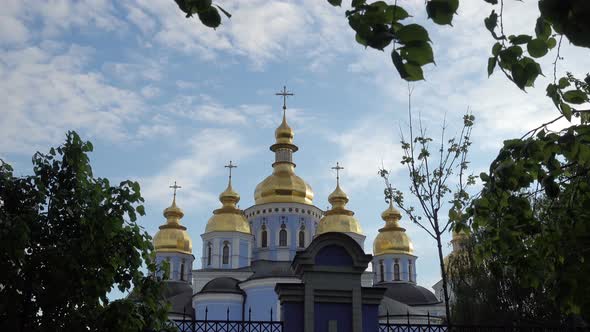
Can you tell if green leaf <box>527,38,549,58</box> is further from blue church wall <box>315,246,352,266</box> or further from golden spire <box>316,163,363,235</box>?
golden spire <box>316,163,363,235</box>

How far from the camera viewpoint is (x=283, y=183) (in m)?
41.1

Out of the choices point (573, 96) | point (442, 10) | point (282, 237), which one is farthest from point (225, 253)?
point (442, 10)

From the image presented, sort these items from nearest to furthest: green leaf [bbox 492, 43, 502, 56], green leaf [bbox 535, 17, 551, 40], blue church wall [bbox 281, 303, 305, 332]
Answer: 1. green leaf [bbox 535, 17, 551, 40]
2. green leaf [bbox 492, 43, 502, 56]
3. blue church wall [bbox 281, 303, 305, 332]

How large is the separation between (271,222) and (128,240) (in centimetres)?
3207

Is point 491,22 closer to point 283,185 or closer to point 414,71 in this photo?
point 414,71

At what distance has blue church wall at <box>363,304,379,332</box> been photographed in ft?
38.5

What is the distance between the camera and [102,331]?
777cm

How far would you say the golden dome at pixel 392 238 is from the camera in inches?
1757

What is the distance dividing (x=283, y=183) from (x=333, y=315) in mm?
29481

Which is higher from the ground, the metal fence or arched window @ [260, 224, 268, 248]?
arched window @ [260, 224, 268, 248]

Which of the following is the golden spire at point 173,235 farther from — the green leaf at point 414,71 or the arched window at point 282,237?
the green leaf at point 414,71

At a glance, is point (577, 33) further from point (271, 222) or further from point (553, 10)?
point (271, 222)

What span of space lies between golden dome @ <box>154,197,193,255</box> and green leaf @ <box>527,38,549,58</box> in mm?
39687

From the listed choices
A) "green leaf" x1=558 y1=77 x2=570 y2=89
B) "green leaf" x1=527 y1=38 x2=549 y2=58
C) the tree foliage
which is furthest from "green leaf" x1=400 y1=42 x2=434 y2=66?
the tree foliage
